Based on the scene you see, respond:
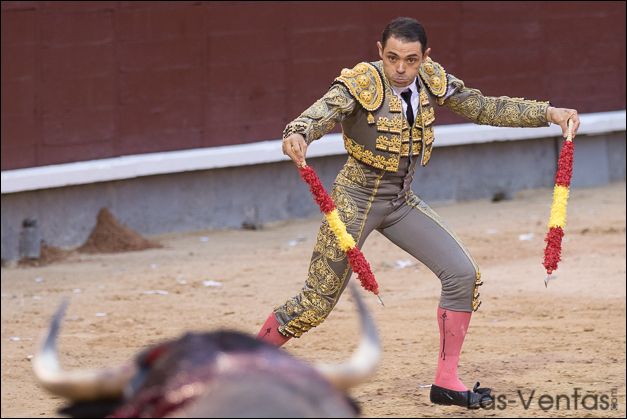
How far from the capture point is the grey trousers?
4.70 m

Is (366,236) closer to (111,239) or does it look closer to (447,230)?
(447,230)

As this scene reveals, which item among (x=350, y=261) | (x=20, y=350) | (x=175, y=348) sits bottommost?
(x=20, y=350)

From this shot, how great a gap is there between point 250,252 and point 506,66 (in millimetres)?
3028

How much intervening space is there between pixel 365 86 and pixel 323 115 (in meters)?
0.20

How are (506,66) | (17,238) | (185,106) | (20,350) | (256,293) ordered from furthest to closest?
(506,66) < (185,106) < (17,238) < (256,293) < (20,350)

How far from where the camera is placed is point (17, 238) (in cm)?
823

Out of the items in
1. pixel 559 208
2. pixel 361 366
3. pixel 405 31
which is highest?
pixel 405 31

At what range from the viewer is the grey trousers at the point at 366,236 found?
4.70 meters

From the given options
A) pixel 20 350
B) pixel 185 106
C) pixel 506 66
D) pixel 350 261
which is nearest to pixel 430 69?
pixel 350 261

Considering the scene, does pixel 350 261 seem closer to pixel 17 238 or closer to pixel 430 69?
pixel 430 69

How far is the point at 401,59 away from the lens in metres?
4.44

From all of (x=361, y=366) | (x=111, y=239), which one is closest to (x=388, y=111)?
(x=361, y=366)

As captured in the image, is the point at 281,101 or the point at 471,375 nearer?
the point at 471,375

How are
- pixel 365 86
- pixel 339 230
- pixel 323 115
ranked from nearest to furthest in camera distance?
1. pixel 339 230
2. pixel 323 115
3. pixel 365 86
